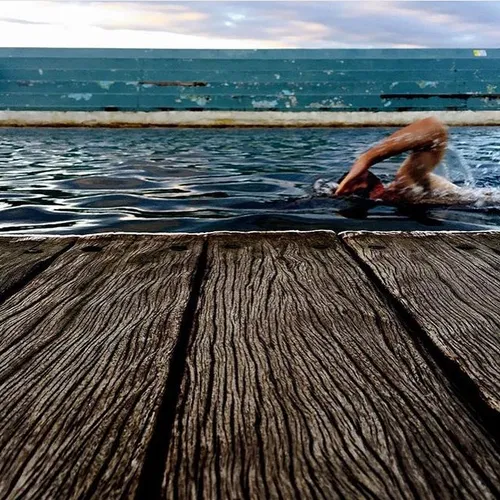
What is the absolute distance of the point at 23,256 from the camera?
204 centimetres

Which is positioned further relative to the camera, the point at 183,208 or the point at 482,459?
the point at 183,208

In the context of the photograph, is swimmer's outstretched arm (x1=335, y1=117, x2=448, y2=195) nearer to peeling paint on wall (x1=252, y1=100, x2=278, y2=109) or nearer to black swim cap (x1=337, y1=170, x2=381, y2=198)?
black swim cap (x1=337, y1=170, x2=381, y2=198)

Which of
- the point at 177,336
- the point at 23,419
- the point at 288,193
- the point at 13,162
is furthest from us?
the point at 13,162

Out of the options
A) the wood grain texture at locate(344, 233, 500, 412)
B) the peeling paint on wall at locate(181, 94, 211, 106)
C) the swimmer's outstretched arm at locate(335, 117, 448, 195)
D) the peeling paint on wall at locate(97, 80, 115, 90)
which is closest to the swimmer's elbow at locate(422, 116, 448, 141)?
the swimmer's outstretched arm at locate(335, 117, 448, 195)

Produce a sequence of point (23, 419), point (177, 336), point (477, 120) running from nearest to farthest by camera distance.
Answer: point (23, 419) < point (177, 336) < point (477, 120)

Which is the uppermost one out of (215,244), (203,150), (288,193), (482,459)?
(482,459)

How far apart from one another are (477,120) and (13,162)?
1300 centimetres

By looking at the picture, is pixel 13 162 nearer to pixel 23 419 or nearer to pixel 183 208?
pixel 183 208

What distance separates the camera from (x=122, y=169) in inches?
258

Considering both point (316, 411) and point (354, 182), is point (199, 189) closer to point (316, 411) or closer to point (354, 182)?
point (354, 182)

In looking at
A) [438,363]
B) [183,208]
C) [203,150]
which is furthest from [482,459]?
[203,150]

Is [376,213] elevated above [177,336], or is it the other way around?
[177,336]

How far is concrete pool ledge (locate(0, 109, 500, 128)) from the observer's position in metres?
15.7

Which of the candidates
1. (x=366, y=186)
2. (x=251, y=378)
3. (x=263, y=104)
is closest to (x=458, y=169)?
(x=366, y=186)
